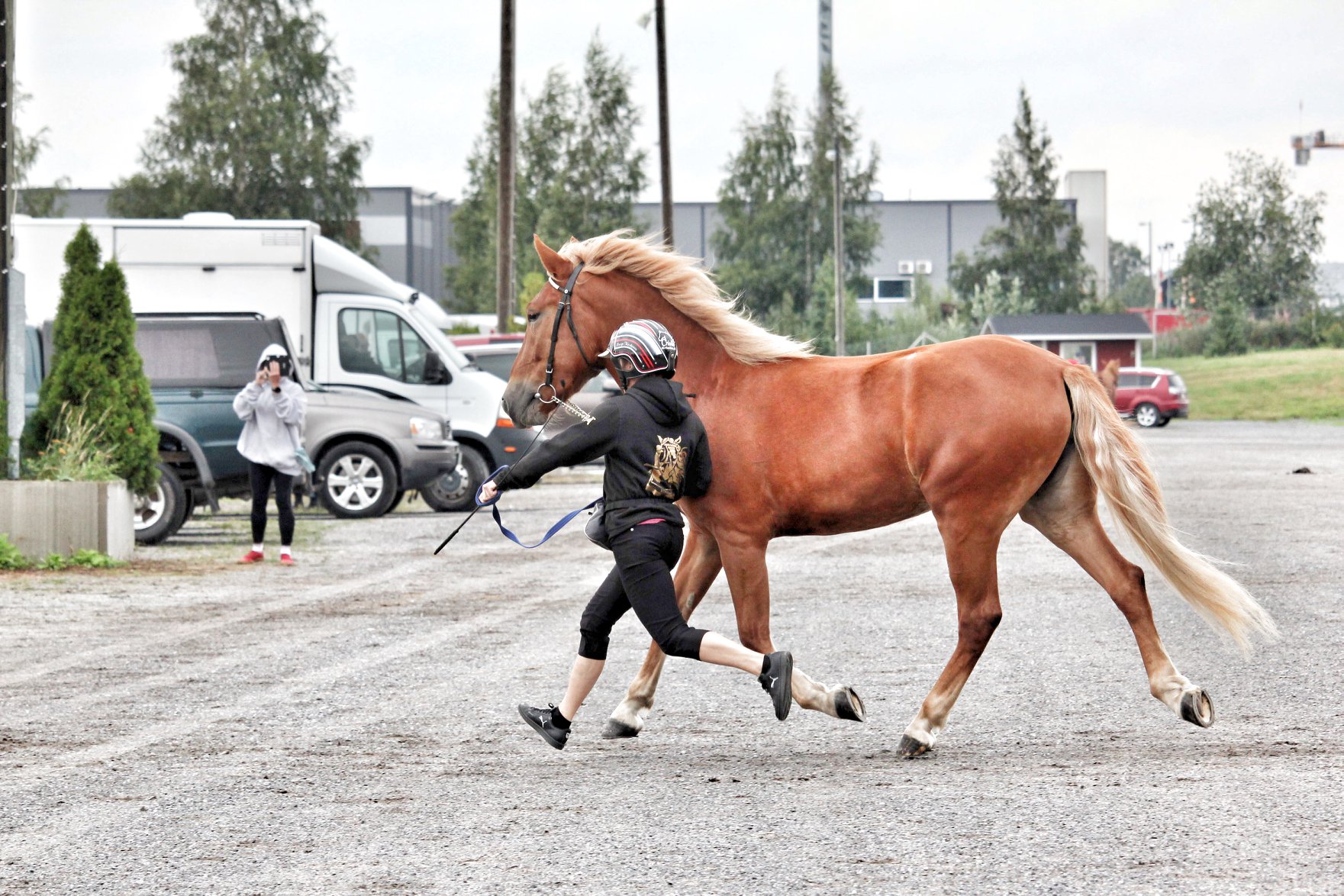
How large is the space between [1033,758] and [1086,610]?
15.5 ft

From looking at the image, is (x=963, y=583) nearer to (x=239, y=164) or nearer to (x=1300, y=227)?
(x=239, y=164)

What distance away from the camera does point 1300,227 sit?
9344cm

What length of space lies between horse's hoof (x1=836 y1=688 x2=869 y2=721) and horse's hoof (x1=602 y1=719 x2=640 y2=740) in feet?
3.22

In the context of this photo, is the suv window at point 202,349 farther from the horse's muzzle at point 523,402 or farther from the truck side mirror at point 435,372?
the horse's muzzle at point 523,402

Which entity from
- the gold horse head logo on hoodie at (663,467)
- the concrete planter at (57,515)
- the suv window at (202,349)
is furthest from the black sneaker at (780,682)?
the suv window at (202,349)

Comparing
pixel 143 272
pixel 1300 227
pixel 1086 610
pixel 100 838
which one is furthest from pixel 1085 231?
pixel 100 838

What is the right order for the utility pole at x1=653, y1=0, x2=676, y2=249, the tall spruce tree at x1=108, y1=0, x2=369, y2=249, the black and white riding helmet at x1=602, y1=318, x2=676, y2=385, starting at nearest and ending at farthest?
the black and white riding helmet at x1=602, y1=318, x2=676, y2=385
the utility pole at x1=653, y1=0, x2=676, y2=249
the tall spruce tree at x1=108, y1=0, x2=369, y2=249

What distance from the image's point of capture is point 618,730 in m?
6.77

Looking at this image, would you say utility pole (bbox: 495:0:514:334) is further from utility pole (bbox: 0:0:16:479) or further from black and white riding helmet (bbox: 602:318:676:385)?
black and white riding helmet (bbox: 602:318:676:385)

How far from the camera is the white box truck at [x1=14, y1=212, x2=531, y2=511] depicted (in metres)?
20.6

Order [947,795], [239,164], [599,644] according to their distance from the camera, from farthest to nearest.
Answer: [239,164], [599,644], [947,795]

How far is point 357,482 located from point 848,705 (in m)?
13.9

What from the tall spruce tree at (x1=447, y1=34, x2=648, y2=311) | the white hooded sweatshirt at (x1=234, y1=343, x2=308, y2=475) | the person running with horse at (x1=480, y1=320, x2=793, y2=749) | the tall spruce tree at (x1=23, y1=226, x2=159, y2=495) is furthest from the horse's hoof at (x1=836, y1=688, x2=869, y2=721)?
the tall spruce tree at (x1=447, y1=34, x2=648, y2=311)

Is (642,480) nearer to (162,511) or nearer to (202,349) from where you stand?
(162,511)
